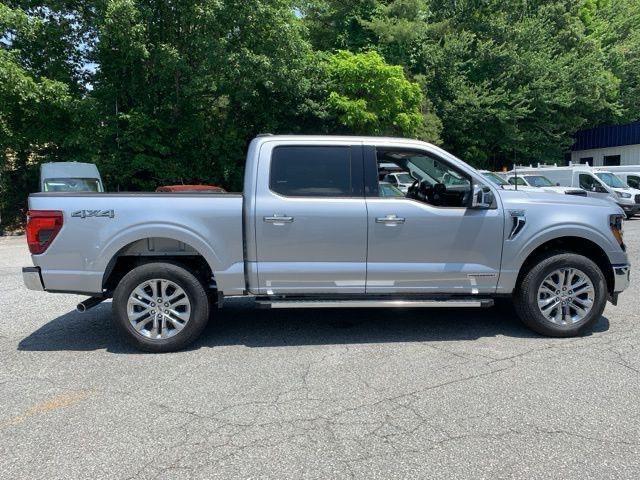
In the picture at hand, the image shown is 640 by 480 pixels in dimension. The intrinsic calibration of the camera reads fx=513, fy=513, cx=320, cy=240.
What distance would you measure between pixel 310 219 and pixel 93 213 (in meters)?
2.01

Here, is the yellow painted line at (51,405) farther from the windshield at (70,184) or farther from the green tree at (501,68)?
the green tree at (501,68)

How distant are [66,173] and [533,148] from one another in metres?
27.2

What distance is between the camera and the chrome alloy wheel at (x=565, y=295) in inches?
203

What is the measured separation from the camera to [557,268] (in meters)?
5.12

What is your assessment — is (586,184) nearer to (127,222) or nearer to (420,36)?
(420,36)

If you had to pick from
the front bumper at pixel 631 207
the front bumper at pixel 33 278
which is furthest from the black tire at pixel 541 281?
the front bumper at pixel 631 207

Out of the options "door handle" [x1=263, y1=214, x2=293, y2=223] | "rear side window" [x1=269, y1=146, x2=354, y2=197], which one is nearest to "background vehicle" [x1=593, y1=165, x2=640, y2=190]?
"rear side window" [x1=269, y1=146, x2=354, y2=197]

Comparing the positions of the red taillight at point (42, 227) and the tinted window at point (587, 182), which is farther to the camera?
the tinted window at point (587, 182)

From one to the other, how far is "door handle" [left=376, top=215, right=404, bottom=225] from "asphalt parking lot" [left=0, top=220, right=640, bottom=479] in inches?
47.7

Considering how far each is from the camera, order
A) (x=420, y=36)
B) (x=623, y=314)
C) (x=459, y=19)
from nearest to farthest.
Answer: (x=623, y=314)
(x=420, y=36)
(x=459, y=19)

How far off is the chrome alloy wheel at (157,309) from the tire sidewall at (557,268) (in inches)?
133

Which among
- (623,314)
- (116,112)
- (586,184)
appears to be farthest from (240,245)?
(586,184)

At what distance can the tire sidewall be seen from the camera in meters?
5.10

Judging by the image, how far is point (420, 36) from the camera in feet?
89.6
